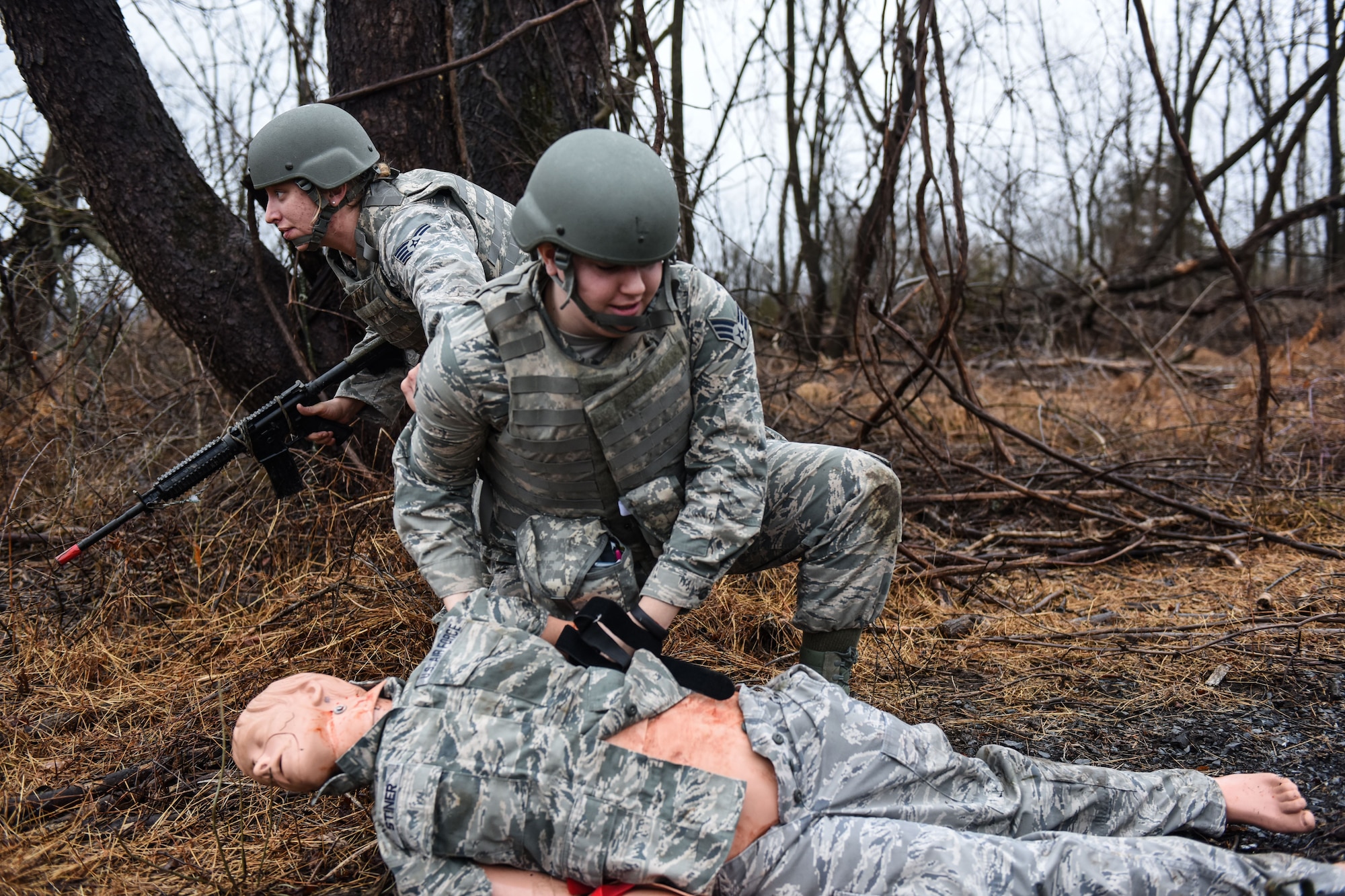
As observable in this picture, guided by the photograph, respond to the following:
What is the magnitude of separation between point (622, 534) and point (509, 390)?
488mm

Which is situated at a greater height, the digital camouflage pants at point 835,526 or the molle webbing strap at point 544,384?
the molle webbing strap at point 544,384

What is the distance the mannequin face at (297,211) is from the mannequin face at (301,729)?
1.58 m

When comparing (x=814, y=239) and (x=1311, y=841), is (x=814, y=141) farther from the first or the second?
(x=1311, y=841)

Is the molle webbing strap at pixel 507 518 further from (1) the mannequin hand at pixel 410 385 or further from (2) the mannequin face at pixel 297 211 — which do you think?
(2) the mannequin face at pixel 297 211

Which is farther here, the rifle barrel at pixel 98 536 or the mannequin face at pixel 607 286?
the rifle barrel at pixel 98 536

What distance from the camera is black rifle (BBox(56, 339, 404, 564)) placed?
3148mm

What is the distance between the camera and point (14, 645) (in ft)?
11.0

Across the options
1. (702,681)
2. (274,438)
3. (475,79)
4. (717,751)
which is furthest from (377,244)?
(717,751)

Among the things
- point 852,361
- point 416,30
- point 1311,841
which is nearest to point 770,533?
point 1311,841

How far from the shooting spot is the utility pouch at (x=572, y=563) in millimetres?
2248

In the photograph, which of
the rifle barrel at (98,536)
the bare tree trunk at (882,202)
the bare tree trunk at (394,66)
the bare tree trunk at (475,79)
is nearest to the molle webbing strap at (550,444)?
the rifle barrel at (98,536)

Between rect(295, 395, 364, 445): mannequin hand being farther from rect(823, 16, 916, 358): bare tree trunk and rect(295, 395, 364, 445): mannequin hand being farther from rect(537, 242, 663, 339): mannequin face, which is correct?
rect(823, 16, 916, 358): bare tree trunk

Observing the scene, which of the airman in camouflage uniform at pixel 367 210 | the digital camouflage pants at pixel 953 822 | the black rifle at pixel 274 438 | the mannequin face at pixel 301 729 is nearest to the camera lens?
the digital camouflage pants at pixel 953 822

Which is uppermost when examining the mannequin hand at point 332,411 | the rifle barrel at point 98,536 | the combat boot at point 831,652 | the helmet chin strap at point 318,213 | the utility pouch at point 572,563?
the helmet chin strap at point 318,213
